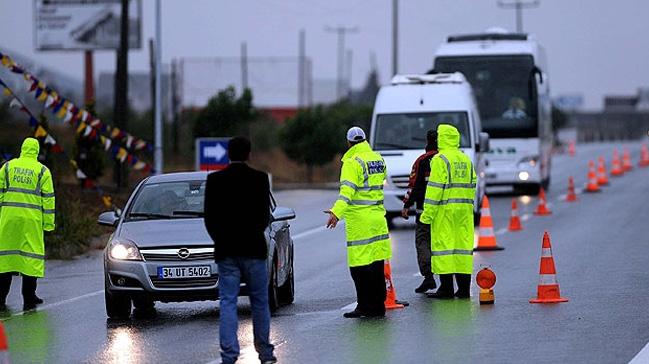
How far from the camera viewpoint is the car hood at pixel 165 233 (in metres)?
14.7

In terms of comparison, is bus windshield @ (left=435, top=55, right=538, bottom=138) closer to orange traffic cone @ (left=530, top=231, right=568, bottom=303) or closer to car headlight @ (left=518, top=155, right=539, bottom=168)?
car headlight @ (left=518, top=155, right=539, bottom=168)

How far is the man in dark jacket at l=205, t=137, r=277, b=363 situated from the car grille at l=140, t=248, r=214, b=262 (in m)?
3.20

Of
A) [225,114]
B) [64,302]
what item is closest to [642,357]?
[64,302]

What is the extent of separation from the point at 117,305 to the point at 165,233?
0.83 metres

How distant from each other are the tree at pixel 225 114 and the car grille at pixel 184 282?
113ft

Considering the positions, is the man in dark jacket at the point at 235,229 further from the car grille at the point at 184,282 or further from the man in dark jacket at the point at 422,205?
the man in dark jacket at the point at 422,205

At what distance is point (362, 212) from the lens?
566 inches

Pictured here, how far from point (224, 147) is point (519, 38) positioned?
8.59 meters

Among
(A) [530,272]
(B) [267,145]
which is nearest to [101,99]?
(B) [267,145]

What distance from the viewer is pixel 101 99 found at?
298 ft

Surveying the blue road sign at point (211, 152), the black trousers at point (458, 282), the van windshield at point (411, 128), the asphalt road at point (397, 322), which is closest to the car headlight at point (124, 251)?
the asphalt road at point (397, 322)

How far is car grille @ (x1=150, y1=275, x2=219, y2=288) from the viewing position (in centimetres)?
1453

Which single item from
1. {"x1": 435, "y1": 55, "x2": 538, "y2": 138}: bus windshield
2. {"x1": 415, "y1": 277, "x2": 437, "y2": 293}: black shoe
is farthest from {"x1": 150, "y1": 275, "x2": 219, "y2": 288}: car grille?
{"x1": 435, "y1": 55, "x2": 538, "y2": 138}: bus windshield

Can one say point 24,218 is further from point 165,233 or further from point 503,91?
point 503,91
